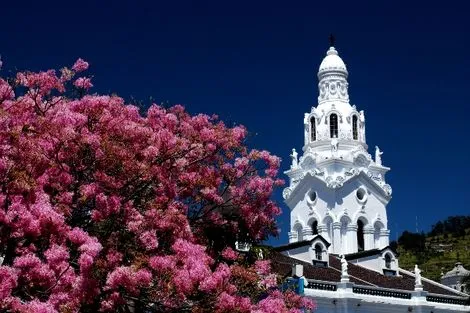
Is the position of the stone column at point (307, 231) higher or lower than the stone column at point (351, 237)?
higher

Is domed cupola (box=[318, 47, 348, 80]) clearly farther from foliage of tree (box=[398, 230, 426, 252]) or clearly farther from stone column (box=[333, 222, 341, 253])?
foliage of tree (box=[398, 230, 426, 252])

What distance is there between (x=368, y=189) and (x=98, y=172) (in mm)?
30355

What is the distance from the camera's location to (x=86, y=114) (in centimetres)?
1290

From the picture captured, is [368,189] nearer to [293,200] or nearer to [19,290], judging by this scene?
[293,200]

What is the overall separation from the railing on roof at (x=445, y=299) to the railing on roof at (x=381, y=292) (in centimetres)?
144

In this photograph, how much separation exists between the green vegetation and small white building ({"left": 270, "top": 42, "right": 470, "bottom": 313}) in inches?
1080

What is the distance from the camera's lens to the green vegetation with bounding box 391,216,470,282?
7438cm

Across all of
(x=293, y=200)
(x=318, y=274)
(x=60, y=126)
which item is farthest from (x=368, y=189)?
(x=60, y=126)

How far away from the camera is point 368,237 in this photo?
40562 mm

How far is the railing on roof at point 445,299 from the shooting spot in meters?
32.6

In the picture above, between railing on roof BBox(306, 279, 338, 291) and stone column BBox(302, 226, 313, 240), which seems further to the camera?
stone column BBox(302, 226, 313, 240)

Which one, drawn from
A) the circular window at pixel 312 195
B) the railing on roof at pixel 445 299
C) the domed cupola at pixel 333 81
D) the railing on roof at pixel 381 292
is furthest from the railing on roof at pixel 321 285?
the domed cupola at pixel 333 81

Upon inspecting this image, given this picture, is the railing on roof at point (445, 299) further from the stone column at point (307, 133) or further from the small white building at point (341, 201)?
the stone column at point (307, 133)

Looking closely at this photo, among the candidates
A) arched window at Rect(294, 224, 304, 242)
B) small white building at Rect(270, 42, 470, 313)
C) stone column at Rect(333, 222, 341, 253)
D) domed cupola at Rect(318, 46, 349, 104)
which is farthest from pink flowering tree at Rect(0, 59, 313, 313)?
domed cupola at Rect(318, 46, 349, 104)
